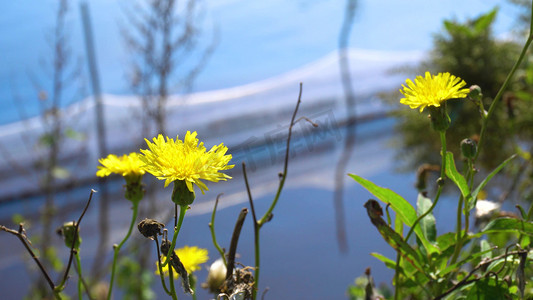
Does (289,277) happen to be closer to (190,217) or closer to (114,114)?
(190,217)

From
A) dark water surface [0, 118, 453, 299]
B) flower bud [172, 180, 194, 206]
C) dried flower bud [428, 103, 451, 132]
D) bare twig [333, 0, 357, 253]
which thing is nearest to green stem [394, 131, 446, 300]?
dried flower bud [428, 103, 451, 132]

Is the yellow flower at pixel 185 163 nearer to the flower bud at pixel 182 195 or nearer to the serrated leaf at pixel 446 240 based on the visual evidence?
the flower bud at pixel 182 195

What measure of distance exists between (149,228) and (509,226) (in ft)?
0.55

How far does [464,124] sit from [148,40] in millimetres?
916

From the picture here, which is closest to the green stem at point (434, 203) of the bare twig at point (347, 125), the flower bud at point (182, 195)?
the flower bud at point (182, 195)

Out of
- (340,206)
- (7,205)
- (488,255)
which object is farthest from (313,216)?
(488,255)

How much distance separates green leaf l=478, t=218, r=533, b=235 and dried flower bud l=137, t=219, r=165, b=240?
15 cm

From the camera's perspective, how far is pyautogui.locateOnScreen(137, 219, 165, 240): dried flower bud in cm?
19

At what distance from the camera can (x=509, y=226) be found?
0.74 feet

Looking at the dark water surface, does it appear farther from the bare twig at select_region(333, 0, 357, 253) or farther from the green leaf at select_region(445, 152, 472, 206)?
the green leaf at select_region(445, 152, 472, 206)

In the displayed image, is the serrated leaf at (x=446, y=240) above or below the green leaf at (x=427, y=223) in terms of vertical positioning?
below

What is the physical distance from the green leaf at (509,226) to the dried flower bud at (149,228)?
Answer: 148 mm

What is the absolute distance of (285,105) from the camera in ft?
7.00

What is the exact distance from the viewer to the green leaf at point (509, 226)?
22 cm
